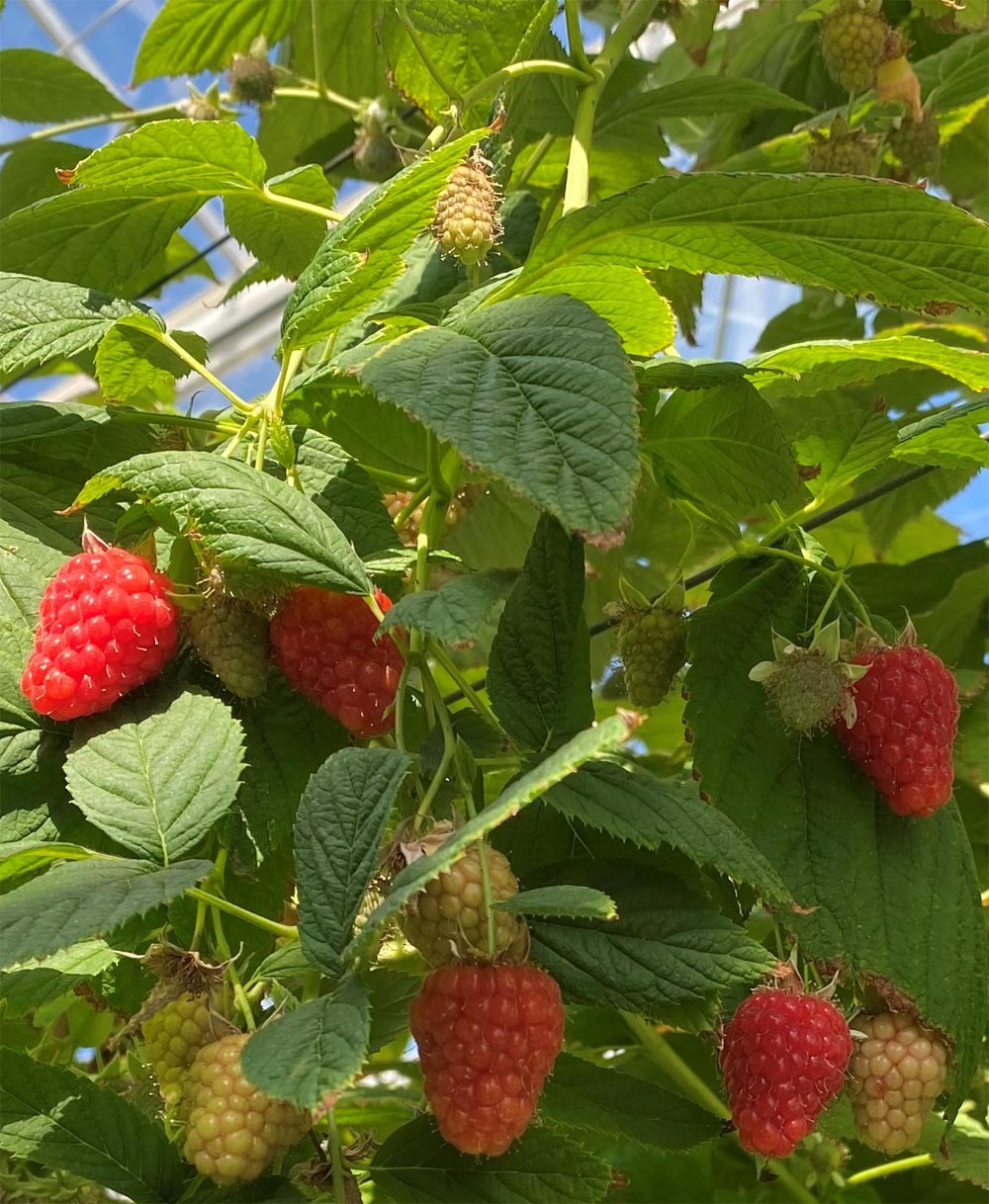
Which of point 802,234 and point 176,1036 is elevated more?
point 802,234

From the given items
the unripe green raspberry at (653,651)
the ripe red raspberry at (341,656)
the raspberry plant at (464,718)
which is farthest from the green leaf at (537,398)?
the unripe green raspberry at (653,651)

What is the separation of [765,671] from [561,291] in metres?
0.22

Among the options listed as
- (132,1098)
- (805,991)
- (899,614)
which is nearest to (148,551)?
(132,1098)

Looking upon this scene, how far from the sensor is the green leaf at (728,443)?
0.70 m

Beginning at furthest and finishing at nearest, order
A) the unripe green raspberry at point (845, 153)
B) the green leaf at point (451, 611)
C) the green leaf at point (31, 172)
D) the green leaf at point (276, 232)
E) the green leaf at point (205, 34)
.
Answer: the green leaf at point (31, 172)
the green leaf at point (205, 34)
the unripe green raspberry at point (845, 153)
the green leaf at point (276, 232)
the green leaf at point (451, 611)

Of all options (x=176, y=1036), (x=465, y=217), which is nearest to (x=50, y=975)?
(x=176, y=1036)

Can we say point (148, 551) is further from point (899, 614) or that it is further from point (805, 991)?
point (899, 614)

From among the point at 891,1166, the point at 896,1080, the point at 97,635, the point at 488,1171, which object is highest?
the point at 97,635

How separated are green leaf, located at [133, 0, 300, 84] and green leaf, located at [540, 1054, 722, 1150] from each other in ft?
3.09

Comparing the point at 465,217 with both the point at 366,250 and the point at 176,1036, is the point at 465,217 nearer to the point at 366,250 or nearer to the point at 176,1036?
the point at 366,250

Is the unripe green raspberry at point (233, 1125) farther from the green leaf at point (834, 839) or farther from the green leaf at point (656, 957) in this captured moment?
the green leaf at point (834, 839)

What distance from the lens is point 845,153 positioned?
0.98 metres

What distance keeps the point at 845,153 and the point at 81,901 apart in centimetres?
78

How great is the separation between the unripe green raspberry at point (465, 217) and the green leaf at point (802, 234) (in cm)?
5
